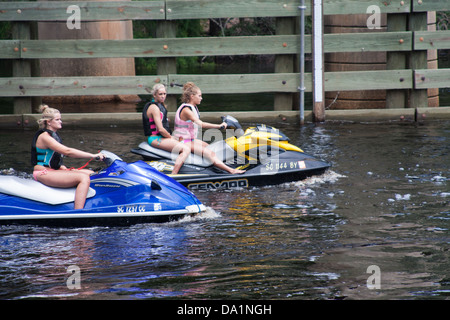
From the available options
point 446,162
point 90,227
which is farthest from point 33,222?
point 446,162

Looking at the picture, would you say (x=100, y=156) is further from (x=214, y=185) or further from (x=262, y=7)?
(x=262, y=7)

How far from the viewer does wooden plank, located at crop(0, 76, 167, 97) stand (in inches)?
532

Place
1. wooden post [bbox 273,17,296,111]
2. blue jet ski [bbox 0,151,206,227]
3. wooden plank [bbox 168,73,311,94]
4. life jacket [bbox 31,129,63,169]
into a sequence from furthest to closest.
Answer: wooden post [bbox 273,17,296,111] → wooden plank [bbox 168,73,311,94] → life jacket [bbox 31,129,63,169] → blue jet ski [bbox 0,151,206,227]

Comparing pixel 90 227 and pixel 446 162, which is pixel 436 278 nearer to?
pixel 90 227

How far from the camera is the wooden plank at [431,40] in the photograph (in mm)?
13422

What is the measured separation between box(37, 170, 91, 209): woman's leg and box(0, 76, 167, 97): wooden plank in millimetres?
6533

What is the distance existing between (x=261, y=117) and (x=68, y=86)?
159 inches

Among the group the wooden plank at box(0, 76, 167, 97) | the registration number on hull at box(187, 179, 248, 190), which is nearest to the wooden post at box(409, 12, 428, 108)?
the wooden plank at box(0, 76, 167, 97)

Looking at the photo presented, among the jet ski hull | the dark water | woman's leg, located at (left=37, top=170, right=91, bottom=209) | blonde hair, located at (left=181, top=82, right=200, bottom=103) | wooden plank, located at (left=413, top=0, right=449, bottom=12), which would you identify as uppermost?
wooden plank, located at (left=413, top=0, right=449, bottom=12)

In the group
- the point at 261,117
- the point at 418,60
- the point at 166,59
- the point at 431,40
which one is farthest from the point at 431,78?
the point at 166,59

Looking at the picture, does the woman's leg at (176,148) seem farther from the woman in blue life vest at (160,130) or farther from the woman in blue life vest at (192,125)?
the woman in blue life vest at (192,125)

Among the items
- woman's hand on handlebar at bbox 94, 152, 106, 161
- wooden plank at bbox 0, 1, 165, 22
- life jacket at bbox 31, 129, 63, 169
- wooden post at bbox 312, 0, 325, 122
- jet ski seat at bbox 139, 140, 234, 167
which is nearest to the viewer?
woman's hand on handlebar at bbox 94, 152, 106, 161

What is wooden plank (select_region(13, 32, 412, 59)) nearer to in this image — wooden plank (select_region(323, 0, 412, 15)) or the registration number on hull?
wooden plank (select_region(323, 0, 412, 15))

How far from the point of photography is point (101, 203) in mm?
7102
